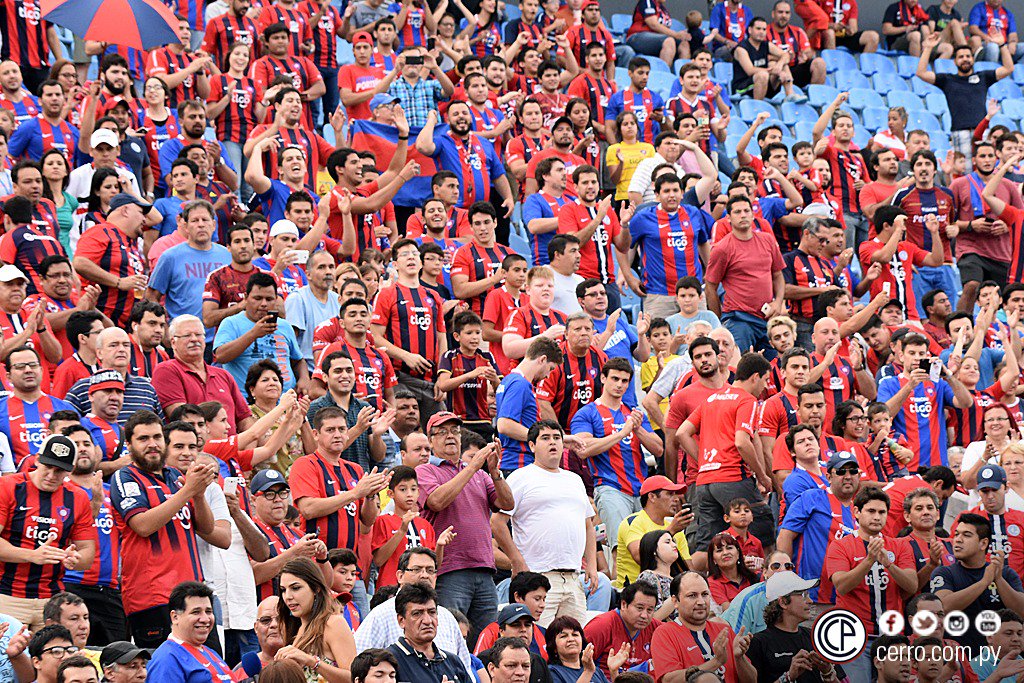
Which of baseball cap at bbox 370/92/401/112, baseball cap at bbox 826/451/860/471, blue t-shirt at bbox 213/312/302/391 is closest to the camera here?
baseball cap at bbox 826/451/860/471

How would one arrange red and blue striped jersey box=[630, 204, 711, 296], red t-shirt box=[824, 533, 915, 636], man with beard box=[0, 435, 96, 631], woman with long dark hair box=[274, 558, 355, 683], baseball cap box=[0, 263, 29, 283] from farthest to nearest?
red and blue striped jersey box=[630, 204, 711, 296] → baseball cap box=[0, 263, 29, 283] → red t-shirt box=[824, 533, 915, 636] → man with beard box=[0, 435, 96, 631] → woman with long dark hair box=[274, 558, 355, 683]

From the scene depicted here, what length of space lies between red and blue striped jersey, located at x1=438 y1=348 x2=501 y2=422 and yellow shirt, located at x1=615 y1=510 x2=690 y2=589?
1.41m

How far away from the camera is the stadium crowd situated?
7836 mm

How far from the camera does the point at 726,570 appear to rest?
9758 millimetres

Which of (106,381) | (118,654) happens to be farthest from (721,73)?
(118,654)

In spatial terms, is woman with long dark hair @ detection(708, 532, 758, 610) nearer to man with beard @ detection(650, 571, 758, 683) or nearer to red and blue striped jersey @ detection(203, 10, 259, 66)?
man with beard @ detection(650, 571, 758, 683)

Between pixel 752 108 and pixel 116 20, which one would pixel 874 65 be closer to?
pixel 752 108

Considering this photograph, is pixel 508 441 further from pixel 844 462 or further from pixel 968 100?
pixel 968 100

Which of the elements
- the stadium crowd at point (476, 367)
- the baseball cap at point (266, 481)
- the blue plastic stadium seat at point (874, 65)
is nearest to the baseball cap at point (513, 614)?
the stadium crowd at point (476, 367)

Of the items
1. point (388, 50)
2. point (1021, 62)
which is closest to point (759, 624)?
point (388, 50)

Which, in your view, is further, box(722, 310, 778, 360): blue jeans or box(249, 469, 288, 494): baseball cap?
box(722, 310, 778, 360): blue jeans

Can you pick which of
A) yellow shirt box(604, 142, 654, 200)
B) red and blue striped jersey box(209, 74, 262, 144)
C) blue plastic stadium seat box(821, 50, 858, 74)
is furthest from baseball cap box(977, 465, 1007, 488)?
blue plastic stadium seat box(821, 50, 858, 74)

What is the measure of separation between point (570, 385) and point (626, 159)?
446 cm

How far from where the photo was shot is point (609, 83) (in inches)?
656
